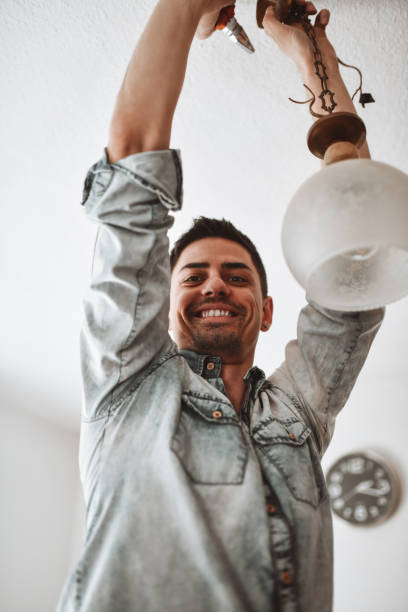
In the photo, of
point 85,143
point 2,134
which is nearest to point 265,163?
point 85,143

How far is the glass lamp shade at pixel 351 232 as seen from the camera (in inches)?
22.5

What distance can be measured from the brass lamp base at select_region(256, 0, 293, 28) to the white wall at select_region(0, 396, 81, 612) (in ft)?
8.48

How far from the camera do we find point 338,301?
0.70 m

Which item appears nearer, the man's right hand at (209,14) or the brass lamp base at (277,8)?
the man's right hand at (209,14)

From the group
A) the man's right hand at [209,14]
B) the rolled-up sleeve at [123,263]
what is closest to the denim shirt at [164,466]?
the rolled-up sleeve at [123,263]

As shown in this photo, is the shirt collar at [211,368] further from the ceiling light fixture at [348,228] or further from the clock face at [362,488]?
the clock face at [362,488]

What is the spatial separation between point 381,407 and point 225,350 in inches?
74.8

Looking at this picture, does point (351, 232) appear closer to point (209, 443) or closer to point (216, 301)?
point (209, 443)

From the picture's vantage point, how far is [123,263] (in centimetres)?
77

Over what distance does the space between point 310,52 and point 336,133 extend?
0.34 metres

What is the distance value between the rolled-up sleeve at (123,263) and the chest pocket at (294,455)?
0.76ft

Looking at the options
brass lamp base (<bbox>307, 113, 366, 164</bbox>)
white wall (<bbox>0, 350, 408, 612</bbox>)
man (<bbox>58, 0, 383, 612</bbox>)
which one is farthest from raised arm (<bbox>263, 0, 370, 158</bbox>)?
white wall (<bbox>0, 350, 408, 612</bbox>)

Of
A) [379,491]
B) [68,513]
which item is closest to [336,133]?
[379,491]

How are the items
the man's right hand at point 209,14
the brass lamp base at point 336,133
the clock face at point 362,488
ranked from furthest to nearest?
the clock face at point 362,488
the man's right hand at point 209,14
the brass lamp base at point 336,133
